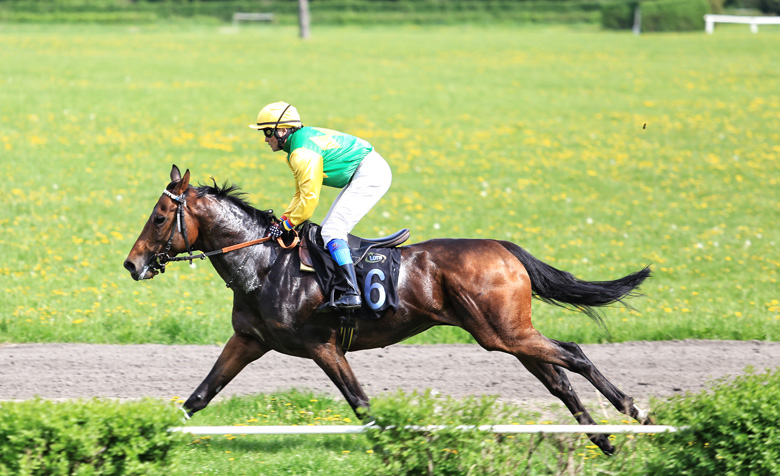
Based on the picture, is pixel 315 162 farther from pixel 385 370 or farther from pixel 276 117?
pixel 385 370

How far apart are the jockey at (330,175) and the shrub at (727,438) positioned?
216 cm

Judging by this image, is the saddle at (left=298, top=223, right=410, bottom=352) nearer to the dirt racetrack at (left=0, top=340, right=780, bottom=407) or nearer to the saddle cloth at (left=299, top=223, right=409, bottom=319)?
the saddle cloth at (left=299, top=223, right=409, bottom=319)

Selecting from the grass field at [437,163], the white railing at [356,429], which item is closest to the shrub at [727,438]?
the white railing at [356,429]

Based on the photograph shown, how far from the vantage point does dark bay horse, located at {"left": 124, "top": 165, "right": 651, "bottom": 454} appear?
5801 mm

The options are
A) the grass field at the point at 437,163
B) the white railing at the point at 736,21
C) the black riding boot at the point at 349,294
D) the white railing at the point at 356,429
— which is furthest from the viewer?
the white railing at the point at 736,21

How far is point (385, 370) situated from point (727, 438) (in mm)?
3594

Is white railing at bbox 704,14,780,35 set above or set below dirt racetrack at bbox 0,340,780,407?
above

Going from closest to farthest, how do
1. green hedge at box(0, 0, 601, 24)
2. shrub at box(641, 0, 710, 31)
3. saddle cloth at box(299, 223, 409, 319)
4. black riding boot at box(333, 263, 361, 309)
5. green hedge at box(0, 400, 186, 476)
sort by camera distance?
green hedge at box(0, 400, 186, 476)
black riding boot at box(333, 263, 361, 309)
saddle cloth at box(299, 223, 409, 319)
shrub at box(641, 0, 710, 31)
green hedge at box(0, 0, 601, 24)

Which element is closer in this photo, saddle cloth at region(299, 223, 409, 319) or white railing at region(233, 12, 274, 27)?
saddle cloth at region(299, 223, 409, 319)

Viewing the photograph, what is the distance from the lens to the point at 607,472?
16.3 ft

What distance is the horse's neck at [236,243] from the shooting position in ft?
19.3

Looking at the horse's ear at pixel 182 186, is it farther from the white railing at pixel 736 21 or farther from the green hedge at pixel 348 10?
the green hedge at pixel 348 10

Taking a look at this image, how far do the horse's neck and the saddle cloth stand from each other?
0.31m

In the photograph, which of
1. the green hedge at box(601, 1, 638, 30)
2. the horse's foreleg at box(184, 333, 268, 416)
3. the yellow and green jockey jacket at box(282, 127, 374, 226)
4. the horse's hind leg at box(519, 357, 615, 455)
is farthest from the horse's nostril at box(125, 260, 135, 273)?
the green hedge at box(601, 1, 638, 30)
